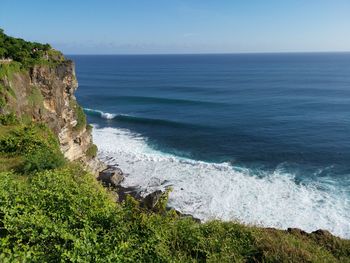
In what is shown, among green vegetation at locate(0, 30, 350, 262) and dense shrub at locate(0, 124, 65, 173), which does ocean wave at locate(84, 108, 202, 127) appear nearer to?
dense shrub at locate(0, 124, 65, 173)

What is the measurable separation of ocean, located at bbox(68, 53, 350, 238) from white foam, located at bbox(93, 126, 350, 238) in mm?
82

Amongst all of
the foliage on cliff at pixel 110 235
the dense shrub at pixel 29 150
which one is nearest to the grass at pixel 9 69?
the dense shrub at pixel 29 150

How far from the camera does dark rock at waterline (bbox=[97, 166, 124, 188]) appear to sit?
32719mm

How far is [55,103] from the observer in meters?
28.6

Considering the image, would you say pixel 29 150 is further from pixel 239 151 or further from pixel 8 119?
pixel 239 151

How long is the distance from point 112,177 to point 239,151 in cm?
1587

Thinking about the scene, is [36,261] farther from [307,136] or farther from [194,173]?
[307,136]

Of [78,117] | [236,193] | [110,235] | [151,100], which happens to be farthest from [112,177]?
[151,100]

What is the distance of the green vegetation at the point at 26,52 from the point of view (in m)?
25.3

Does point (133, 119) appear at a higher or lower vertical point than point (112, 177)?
higher

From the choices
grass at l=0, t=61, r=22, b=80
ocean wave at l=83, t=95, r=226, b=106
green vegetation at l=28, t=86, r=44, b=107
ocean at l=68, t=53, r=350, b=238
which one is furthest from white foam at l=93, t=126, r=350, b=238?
ocean wave at l=83, t=95, r=226, b=106

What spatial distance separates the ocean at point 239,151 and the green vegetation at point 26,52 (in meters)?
13.7

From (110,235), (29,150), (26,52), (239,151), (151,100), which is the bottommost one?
(239,151)

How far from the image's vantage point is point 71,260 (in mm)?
7352
